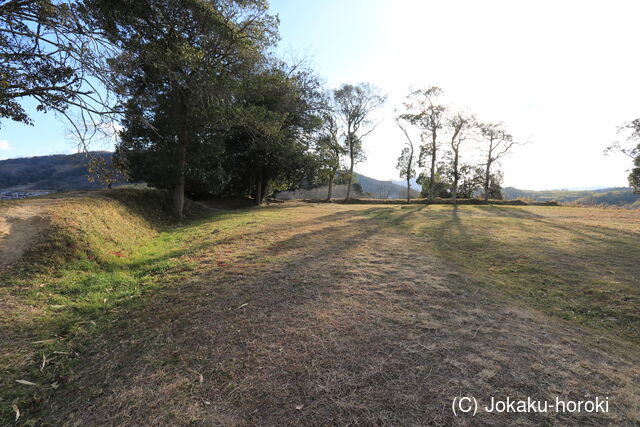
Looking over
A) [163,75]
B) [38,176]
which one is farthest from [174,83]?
[38,176]

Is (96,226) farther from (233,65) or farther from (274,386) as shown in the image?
(233,65)

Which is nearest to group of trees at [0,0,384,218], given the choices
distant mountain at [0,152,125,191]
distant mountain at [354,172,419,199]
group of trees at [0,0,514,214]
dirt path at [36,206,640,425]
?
group of trees at [0,0,514,214]

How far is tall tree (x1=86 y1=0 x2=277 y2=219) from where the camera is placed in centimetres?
856

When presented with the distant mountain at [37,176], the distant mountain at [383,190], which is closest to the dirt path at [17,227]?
the distant mountain at [383,190]

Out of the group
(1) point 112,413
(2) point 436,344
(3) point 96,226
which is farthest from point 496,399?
(3) point 96,226

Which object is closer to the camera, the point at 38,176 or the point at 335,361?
the point at 335,361

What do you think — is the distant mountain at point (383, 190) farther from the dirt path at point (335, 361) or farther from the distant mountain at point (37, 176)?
the distant mountain at point (37, 176)

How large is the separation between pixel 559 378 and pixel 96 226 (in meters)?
9.66

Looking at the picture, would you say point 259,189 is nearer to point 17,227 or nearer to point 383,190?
point 17,227

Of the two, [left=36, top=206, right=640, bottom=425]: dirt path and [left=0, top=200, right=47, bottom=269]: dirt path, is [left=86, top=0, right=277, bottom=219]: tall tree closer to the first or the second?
[left=0, top=200, right=47, bottom=269]: dirt path

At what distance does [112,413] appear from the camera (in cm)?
215

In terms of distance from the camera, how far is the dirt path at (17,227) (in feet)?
16.6

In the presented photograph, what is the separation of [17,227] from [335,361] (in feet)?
24.9

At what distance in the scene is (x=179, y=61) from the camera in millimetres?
9453
